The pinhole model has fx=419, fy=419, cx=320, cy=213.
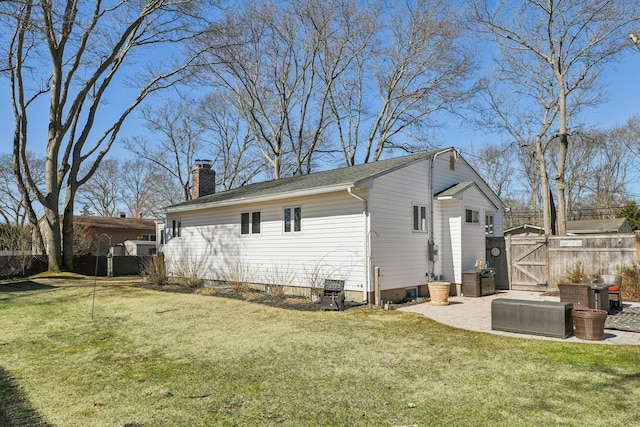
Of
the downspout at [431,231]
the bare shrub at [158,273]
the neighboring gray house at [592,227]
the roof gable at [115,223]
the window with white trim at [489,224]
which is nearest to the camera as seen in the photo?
the downspout at [431,231]

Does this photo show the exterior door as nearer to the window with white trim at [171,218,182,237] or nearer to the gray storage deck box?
the gray storage deck box

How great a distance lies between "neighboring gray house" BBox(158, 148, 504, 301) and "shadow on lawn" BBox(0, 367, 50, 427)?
23.5 ft

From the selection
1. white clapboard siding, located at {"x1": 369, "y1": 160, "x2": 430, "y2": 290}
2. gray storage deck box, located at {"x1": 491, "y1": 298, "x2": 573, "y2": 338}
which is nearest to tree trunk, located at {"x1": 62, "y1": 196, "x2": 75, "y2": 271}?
white clapboard siding, located at {"x1": 369, "y1": 160, "x2": 430, "y2": 290}

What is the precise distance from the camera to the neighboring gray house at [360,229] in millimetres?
10492

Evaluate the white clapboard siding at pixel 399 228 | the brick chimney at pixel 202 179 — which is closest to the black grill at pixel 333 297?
the white clapboard siding at pixel 399 228

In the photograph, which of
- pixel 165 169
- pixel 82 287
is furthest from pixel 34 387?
pixel 165 169

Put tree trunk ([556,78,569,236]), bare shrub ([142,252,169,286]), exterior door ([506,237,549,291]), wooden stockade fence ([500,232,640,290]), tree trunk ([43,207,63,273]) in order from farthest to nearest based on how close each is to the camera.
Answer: tree trunk ([43,207,63,273])
tree trunk ([556,78,569,236])
bare shrub ([142,252,169,286])
exterior door ([506,237,549,291])
wooden stockade fence ([500,232,640,290])

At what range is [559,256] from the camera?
1274 cm

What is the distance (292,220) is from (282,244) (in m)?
0.79

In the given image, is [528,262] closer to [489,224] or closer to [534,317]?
[489,224]

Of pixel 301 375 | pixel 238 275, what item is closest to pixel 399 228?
pixel 238 275

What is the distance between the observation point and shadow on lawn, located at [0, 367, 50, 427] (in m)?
3.66

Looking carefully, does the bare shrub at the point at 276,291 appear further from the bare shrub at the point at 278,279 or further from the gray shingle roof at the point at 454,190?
the gray shingle roof at the point at 454,190

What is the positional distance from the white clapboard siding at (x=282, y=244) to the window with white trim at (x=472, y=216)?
4.62 metres
